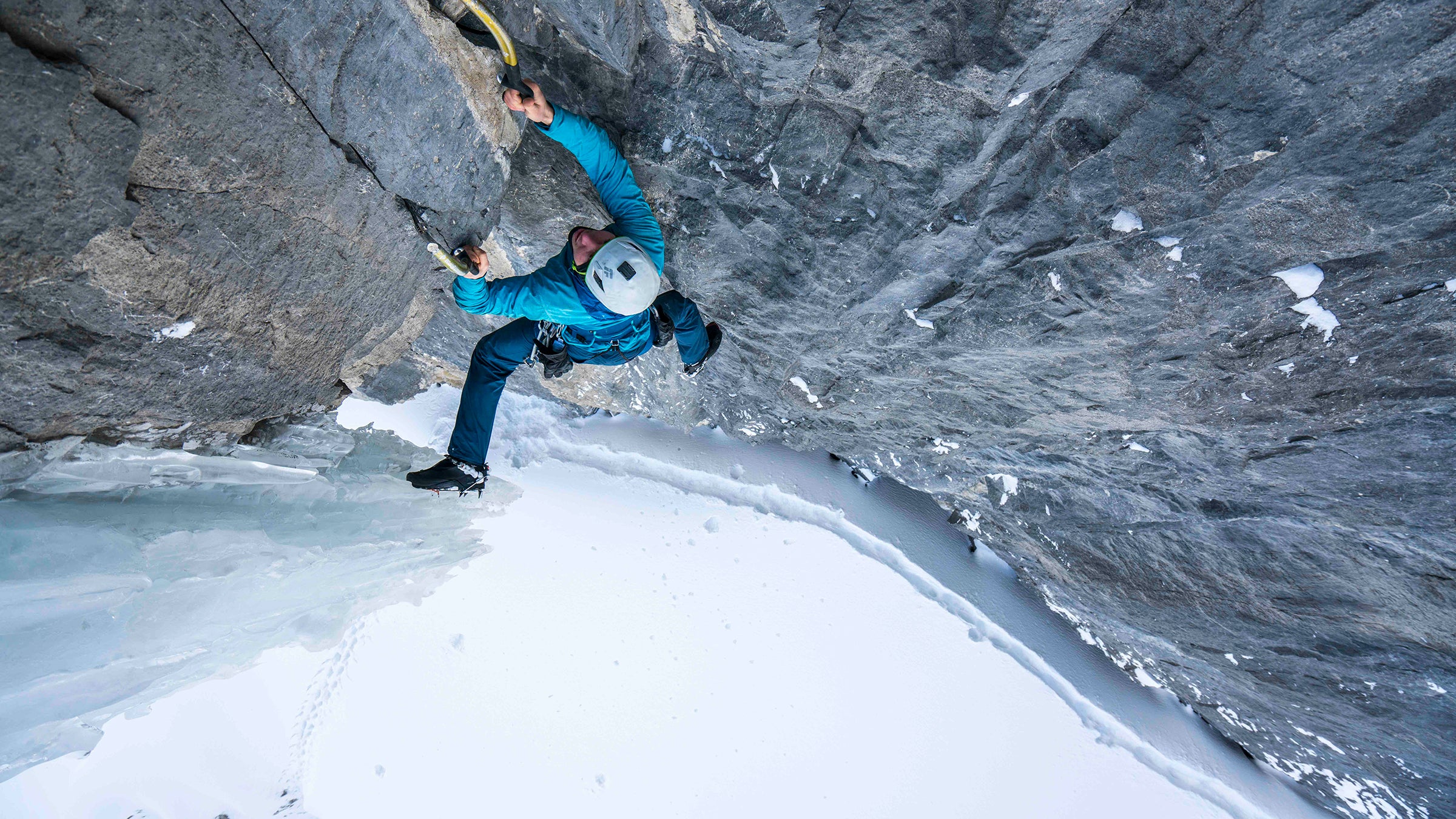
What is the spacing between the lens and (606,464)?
3.47m

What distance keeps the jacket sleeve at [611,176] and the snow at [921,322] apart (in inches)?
38.1

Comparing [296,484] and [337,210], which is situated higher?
[337,210]

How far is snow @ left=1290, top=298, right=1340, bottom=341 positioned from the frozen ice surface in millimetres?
3308

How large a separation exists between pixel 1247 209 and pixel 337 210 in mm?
2465

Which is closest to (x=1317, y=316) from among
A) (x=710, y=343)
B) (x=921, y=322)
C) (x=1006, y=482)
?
(x=921, y=322)

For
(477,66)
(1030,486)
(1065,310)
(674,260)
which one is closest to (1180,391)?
(1065,310)

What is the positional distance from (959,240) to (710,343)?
1.06 m

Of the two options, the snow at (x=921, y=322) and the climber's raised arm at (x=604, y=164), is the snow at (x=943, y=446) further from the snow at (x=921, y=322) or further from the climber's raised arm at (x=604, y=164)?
the climber's raised arm at (x=604, y=164)

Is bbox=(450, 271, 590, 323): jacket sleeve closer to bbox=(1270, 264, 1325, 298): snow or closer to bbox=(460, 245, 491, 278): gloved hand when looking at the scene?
bbox=(460, 245, 491, 278): gloved hand

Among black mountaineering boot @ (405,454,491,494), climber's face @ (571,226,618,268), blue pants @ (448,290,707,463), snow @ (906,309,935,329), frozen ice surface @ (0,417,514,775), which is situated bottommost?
frozen ice surface @ (0,417,514,775)

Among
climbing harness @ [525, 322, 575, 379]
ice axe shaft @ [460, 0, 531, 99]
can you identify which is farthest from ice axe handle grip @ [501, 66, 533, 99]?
climbing harness @ [525, 322, 575, 379]

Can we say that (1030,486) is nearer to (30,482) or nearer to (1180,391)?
(1180,391)

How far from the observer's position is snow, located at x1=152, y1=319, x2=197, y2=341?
1.69m

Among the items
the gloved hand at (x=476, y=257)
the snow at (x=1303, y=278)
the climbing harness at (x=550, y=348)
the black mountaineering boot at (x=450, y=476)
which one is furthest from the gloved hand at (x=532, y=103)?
the snow at (x=1303, y=278)
